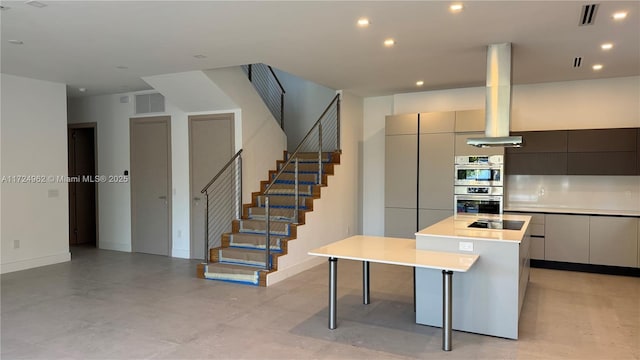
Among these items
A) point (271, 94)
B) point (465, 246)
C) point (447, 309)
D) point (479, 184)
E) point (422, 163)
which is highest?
point (271, 94)

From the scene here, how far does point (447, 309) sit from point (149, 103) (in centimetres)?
607

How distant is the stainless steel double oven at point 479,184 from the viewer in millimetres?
6312

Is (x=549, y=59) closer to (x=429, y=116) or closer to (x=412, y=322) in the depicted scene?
(x=429, y=116)

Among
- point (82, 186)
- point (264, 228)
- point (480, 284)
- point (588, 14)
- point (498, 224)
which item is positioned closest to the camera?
point (588, 14)

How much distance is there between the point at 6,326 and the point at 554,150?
689 cm

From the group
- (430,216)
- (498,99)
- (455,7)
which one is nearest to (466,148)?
(430,216)

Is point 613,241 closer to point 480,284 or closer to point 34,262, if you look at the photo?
point 480,284

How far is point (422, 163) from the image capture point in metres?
6.87

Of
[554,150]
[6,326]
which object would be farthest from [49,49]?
[554,150]

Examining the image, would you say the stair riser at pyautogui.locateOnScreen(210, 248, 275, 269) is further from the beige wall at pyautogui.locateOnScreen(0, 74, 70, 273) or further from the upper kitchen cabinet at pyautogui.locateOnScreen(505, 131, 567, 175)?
the upper kitchen cabinet at pyautogui.locateOnScreen(505, 131, 567, 175)

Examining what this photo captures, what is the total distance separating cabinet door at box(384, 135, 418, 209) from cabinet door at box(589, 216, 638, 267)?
2.48m

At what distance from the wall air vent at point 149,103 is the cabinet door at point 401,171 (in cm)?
388

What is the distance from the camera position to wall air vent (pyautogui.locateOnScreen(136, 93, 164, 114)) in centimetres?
728

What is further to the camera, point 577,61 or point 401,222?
point 401,222
